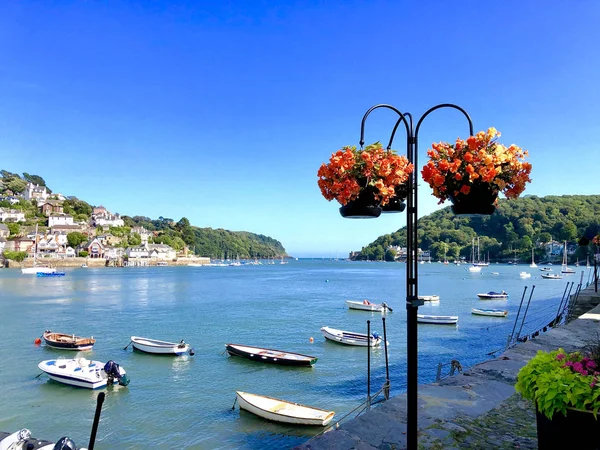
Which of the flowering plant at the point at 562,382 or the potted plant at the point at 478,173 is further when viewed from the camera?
the potted plant at the point at 478,173

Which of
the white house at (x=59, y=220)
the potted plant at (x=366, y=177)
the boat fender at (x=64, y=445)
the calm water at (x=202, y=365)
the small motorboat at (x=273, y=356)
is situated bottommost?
the calm water at (x=202, y=365)

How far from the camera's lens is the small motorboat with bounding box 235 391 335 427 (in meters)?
14.3

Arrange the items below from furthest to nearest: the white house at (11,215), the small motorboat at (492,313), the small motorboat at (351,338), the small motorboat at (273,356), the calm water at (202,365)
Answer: the white house at (11,215)
the small motorboat at (492,313)
the small motorboat at (351,338)
the small motorboat at (273,356)
the calm water at (202,365)

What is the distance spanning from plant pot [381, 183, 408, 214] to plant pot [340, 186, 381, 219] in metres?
0.16

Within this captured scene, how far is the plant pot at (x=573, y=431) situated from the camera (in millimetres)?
2770

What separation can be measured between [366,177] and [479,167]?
989 millimetres

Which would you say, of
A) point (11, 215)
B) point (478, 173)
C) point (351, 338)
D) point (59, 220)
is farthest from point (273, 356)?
point (11, 215)

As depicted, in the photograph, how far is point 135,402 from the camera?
683 inches

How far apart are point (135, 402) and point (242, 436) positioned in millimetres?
6082

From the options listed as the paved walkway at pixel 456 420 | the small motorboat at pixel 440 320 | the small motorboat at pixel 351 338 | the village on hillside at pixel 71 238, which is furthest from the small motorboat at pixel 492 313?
the village on hillside at pixel 71 238

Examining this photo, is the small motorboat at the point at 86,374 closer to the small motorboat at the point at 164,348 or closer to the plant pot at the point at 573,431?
the small motorboat at the point at 164,348

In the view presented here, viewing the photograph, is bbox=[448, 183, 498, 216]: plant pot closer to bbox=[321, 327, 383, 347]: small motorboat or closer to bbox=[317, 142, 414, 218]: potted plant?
bbox=[317, 142, 414, 218]: potted plant

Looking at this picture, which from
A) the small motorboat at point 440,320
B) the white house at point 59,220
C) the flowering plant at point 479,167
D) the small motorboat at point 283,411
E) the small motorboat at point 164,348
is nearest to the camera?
the flowering plant at point 479,167

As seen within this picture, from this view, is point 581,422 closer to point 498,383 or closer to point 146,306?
point 498,383
